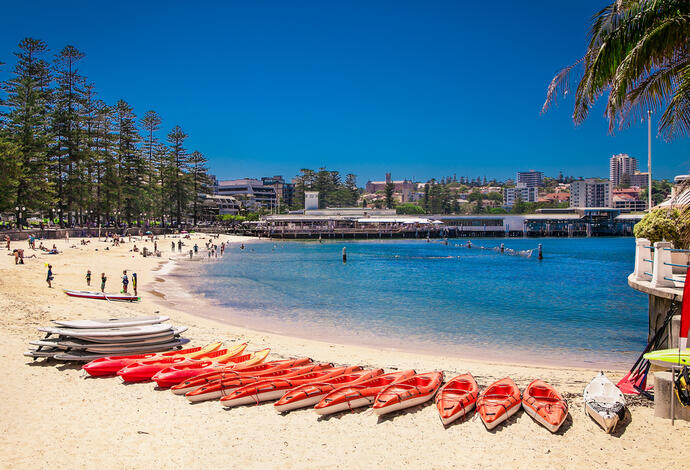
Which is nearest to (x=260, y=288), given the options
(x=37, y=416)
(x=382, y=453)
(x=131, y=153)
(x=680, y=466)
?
(x=37, y=416)

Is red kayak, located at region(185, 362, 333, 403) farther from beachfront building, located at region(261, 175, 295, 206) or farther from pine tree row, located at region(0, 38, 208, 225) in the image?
beachfront building, located at region(261, 175, 295, 206)

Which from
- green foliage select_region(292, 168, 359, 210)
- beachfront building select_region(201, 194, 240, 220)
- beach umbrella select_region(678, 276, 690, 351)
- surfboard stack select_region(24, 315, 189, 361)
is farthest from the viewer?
green foliage select_region(292, 168, 359, 210)

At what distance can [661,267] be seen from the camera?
812 centimetres

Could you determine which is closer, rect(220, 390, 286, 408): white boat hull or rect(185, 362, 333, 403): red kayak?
rect(220, 390, 286, 408): white boat hull

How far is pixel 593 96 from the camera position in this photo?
8.30 m

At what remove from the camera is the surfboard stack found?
951 cm

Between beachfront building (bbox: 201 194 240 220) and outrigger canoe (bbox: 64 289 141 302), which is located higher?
beachfront building (bbox: 201 194 240 220)

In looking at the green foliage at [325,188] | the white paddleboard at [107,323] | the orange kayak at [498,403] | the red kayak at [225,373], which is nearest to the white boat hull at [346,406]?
the orange kayak at [498,403]

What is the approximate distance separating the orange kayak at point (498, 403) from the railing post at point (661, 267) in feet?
10.5

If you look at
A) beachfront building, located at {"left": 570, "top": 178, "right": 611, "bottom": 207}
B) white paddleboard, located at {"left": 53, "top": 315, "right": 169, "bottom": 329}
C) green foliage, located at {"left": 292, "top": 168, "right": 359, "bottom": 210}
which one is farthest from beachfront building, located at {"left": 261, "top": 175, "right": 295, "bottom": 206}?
white paddleboard, located at {"left": 53, "top": 315, "right": 169, "bottom": 329}

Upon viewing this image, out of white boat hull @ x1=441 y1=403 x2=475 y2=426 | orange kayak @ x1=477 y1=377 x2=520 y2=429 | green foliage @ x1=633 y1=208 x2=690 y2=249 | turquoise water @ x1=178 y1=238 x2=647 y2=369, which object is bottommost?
turquoise water @ x1=178 y1=238 x2=647 y2=369

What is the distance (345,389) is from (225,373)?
233 cm

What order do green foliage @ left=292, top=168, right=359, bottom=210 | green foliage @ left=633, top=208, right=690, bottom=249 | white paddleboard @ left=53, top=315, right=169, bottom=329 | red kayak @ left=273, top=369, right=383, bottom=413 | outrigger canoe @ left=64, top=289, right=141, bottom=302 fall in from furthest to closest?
green foliage @ left=292, top=168, right=359, bottom=210
outrigger canoe @ left=64, top=289, right=141, bottom=302
white paddleboard @ left=53, top=315, right=169, bottom=329
green foliage @ left=633, top=208, right=690, bottom=249
red kayak @ left=273, top=369, right=383, bottom=413

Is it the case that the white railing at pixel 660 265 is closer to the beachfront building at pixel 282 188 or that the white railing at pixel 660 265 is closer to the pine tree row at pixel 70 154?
the pine tree row at pixel 70 154
